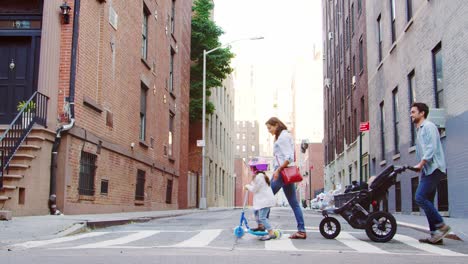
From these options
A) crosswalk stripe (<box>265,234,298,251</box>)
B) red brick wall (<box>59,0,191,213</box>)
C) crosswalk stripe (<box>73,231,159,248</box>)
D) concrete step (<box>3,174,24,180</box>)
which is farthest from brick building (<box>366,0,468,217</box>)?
concrete step (<box>3,174,24,180</box>)

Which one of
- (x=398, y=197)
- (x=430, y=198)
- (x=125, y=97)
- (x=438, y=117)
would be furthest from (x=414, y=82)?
(x=430, y=198)

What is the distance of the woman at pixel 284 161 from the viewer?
26.1 feet

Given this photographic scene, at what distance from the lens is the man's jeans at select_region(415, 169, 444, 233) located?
7.52 metres

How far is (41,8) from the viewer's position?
1395 cm

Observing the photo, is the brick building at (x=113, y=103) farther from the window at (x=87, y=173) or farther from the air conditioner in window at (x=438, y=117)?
the air conditioner in window at (x=438, y=117)

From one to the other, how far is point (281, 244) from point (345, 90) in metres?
30.9

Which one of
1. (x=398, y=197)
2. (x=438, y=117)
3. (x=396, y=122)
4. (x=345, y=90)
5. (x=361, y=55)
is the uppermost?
(x=361, y=55)

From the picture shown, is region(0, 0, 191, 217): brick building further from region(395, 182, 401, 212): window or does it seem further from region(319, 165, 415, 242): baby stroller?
region(395, 182, 401, 212): window

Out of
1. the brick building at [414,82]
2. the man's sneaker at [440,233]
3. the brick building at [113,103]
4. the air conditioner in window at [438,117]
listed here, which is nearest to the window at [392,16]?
the brick building at [414,82]

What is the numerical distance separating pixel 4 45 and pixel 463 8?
39.0ft

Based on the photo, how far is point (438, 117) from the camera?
14797 mm

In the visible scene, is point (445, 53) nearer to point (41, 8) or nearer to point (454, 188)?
point (454, 188)

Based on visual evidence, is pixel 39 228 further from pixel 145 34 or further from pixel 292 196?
pixel 145 34

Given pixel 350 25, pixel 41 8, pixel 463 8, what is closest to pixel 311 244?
pixel 463 8
